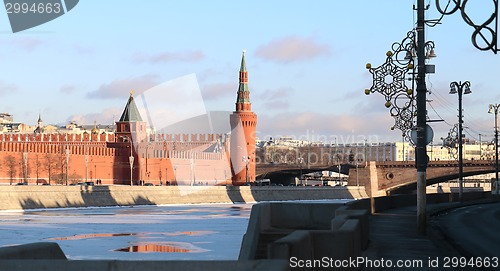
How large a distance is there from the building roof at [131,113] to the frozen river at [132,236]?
9060cm

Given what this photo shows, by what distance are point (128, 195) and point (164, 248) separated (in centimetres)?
4152

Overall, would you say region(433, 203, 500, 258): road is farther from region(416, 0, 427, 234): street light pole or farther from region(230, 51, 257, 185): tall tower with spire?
region(230, 51, 257, 185): tall tower with spire

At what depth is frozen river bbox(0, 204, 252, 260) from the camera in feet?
82.8

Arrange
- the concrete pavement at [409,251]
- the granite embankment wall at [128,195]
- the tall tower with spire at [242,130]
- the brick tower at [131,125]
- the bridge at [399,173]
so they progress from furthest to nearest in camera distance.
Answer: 1. the tall tower with spire at [242,130]
2. the brick tower at [131,125]
3. the bridge at [399,173]
4. the granite embankment wall at [128,195]
5. the concrete pavement at [409,251]

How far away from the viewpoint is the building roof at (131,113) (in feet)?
446

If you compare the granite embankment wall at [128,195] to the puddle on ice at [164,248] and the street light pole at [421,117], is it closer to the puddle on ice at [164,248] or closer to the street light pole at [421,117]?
the puddle on ice at [164,248]

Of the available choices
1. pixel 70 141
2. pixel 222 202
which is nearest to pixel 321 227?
pixel 222 202

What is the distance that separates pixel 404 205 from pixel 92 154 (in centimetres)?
8008

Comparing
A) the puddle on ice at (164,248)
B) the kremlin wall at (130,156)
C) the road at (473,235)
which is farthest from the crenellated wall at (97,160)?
the road at (473,235)

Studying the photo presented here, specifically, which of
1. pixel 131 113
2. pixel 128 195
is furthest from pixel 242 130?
pixel 128 195

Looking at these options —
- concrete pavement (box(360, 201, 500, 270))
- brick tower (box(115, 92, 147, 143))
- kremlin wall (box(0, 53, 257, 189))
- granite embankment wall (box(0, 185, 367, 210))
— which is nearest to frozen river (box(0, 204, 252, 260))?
concrete pavement (box(360, 201, 500, 270))

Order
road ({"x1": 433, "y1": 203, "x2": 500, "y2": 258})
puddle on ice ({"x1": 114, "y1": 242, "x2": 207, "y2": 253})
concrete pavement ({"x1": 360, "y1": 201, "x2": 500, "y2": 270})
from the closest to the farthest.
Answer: concrete pavement ({"x1": 360, "y1": 201, "x2": 500, "y2": 270}) → road ({"x1": 433, "y1": 203, "x2": 500, "y2": 258}) → puddle on ice ({"x1": 114, "y1": 242, "x2": 207, "y2": 253})

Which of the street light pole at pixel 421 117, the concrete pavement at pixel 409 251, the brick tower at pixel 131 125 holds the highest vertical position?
the brick tower at pixel 131 125

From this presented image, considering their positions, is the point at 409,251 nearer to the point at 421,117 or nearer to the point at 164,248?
the point at 421,117
